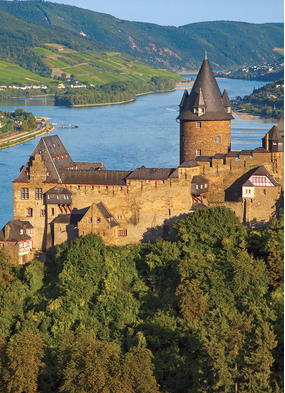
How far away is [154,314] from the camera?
29.3 meters

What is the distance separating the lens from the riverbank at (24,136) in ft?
307

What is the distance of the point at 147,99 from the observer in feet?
503

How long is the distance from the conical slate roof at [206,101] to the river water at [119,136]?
17997mm

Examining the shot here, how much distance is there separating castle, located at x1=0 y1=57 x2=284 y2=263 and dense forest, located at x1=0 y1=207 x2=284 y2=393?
1162 millimetres

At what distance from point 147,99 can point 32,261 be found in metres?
121

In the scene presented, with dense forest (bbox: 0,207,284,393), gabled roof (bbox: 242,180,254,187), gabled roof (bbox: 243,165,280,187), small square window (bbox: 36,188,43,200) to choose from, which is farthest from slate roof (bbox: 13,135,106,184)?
gabled roof (bbox: 243,165,280,187)

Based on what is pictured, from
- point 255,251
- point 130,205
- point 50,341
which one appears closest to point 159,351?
point 50,341

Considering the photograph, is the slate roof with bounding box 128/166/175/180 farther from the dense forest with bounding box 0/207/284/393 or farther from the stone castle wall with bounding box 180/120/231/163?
the stone castle wall with bounding box 180/120/231/163

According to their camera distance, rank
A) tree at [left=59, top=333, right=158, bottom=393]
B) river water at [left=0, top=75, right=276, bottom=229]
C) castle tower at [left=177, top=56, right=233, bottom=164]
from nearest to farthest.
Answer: tree at [left=59, top=333, right=158, bottom=393] < castle tower at [left=177, top=56, right=233, bottom=164] < river water at [left=0, top=75, right=276, bottom=229]

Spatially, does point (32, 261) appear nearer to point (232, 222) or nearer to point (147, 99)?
point (232, 222)

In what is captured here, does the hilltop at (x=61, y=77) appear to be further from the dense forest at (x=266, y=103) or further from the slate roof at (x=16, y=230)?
the slate roof at (x=16, y=230)

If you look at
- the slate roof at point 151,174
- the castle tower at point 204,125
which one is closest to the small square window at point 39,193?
the slate roof at point 151,174

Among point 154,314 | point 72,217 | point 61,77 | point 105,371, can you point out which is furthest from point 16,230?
point 61,77

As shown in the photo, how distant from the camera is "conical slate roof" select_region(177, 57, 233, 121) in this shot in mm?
37188
